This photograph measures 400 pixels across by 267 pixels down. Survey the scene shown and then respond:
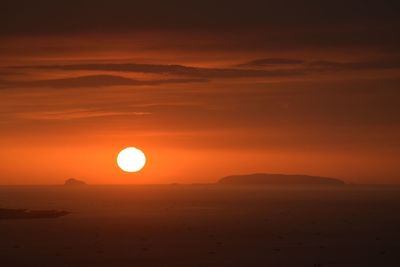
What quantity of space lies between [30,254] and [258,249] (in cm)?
1821

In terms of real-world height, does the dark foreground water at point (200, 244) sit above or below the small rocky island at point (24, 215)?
below

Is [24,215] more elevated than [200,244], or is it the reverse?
[24,215]

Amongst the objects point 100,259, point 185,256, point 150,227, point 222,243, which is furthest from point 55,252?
point 150,227

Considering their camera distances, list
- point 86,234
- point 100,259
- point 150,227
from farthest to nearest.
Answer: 1. point 150,227
2. point 86,234
3. point 100,259

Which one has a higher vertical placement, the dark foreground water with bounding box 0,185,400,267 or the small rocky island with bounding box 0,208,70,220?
the small rocky island with bounding box 0,208,70,220

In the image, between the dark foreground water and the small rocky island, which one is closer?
the dark foreground water

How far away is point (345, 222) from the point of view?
3819 inches

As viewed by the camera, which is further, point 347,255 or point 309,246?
point 309,246

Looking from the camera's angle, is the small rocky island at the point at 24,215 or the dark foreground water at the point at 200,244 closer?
the dark foreground water at the point at 200,244

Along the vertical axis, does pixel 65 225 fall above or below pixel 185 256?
above

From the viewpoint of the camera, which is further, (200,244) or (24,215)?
(24,215)

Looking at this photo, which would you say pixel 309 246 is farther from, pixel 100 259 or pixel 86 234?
pixel 86 234

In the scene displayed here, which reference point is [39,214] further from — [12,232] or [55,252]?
[55,252]

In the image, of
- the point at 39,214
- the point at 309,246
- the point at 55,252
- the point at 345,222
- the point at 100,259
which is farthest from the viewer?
the point at 39,214
